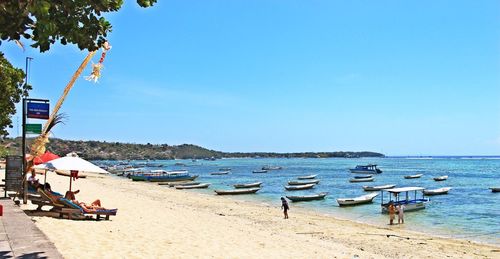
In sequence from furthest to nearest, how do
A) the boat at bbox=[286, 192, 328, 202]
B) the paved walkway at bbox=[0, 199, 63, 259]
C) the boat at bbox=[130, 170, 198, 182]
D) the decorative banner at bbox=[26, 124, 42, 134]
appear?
the boat at bbox=[130, 170, 198, 182], the boat at bbox=[286, 192, 328, 202], the decorative banner at bbox=[26, 124, 42, 134], the paved walkway at bbox=[0, 199, 63, 259]

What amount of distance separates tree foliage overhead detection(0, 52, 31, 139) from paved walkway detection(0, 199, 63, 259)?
675 cm

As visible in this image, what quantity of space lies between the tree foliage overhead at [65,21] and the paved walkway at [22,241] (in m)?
3.89

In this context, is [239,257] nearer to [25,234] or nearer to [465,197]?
[25,234]

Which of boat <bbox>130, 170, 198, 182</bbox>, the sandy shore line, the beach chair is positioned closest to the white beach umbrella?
the beach chair

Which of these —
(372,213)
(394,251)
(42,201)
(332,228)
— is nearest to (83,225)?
(42,201)

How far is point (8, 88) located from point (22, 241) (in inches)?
475

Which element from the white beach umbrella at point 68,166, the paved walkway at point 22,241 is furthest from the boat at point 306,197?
the paved walkway at point 22,241

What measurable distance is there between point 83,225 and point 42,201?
2.22m

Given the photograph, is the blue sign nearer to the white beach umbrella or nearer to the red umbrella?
the red umbrella

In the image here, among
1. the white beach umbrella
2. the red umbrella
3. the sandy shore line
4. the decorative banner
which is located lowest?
the sandy shore line

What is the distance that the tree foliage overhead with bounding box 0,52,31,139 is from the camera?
18.5 m

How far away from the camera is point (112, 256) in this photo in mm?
9898

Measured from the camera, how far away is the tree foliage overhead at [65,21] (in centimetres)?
577

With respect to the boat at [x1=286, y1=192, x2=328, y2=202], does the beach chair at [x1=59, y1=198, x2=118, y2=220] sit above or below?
above
